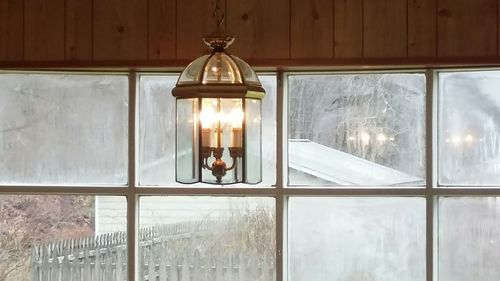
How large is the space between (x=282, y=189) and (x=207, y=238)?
0.44m

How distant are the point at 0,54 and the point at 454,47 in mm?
2127

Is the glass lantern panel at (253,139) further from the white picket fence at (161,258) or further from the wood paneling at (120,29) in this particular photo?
the wood paneling at (120,29)

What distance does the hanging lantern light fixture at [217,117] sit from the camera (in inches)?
111

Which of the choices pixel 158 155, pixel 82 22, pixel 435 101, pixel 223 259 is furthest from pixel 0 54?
pixel 435 101

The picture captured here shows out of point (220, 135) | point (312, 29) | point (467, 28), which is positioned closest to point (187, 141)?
point (220, 135)

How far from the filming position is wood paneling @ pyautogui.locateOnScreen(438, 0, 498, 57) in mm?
3551

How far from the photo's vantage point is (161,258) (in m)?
3.82

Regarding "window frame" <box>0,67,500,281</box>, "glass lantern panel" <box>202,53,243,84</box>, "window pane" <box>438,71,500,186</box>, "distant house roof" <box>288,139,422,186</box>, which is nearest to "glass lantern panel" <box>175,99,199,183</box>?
"glass lantern panel" <box>202,53,243,84</box>

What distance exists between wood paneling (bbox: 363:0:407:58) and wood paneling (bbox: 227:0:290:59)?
370 millimetres

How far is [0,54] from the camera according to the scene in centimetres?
377

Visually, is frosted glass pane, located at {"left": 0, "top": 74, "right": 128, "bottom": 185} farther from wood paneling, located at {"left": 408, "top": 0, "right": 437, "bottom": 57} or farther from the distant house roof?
wood paneling, located at {"left": 408, "top": 0, "right": 437, "bottom": 57}

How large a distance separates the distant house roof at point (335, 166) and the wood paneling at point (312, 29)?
0.43 meters

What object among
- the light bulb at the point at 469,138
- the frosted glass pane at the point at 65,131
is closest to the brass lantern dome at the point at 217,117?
the frosted glass pane at the point at 65,131

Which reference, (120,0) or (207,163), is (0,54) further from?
(207,163)
